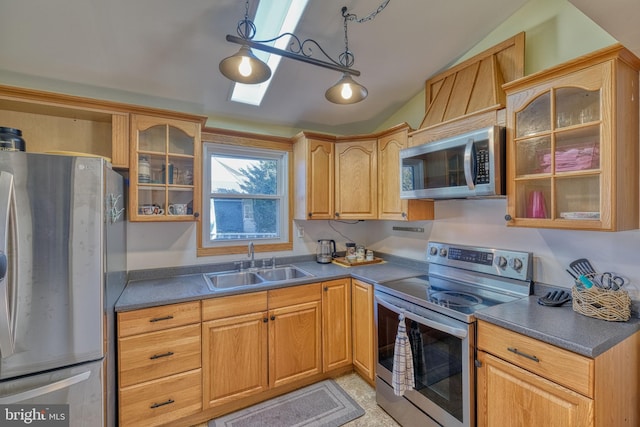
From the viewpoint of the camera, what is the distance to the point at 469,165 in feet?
A: 5.82

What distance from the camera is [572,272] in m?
1.71

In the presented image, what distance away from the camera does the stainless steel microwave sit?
1732 millimetres

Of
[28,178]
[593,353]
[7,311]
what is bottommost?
[593,353]

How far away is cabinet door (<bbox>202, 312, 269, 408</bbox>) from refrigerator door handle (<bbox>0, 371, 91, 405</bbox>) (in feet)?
2.21

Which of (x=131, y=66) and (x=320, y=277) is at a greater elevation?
(x=131, y=66)

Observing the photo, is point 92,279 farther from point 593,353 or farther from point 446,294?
point 593,353

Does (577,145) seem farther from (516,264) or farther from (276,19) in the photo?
(276,19)

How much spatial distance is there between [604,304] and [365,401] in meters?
1.66

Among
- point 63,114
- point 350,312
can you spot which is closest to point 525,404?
point 350,312

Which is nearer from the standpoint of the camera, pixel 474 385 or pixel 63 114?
pixel 474 385

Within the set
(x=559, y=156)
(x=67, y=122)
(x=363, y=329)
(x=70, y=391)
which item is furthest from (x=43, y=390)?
(x=559, y=156)

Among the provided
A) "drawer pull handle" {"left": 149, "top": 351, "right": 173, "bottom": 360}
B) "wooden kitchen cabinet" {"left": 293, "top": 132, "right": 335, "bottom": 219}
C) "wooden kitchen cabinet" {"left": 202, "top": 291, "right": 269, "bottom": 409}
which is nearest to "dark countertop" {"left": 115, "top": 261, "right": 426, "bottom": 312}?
"wooden kitchen cabinet" {"left": 202, "top": 291, "right": 269, "bottom": 409}

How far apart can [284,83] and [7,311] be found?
219cm

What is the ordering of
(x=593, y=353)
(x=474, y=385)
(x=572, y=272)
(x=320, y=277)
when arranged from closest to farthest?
(x=593, y=353), (x=474, y=385), (x=572, y=272), (x=320, y=277)
